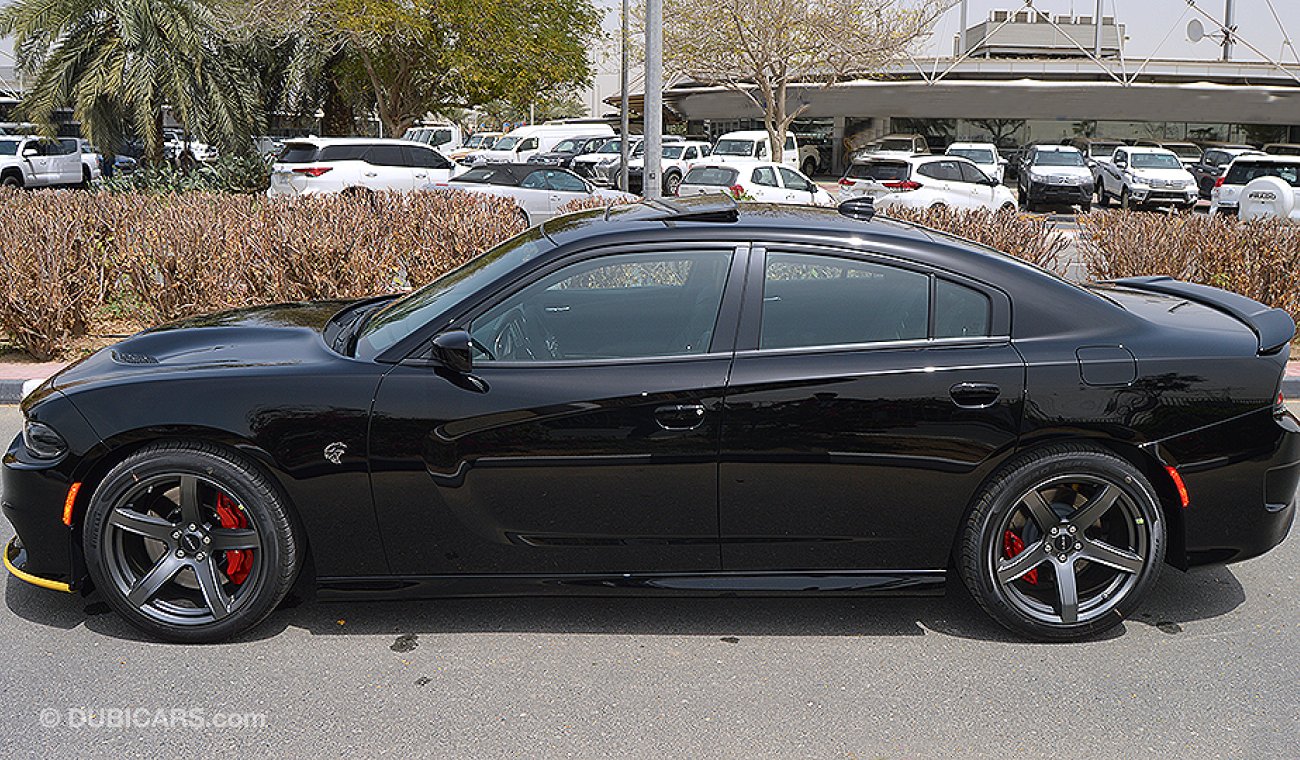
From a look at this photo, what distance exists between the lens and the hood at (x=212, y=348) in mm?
4254

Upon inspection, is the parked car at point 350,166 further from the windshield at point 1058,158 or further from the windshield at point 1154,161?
the windshield at point 1154,161

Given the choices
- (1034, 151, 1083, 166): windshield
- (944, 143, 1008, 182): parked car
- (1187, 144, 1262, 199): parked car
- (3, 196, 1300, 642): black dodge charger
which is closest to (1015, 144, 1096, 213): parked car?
(1034, 151, 1083, 166): windshield

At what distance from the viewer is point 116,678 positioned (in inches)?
155

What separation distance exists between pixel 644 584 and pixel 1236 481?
2.10 m

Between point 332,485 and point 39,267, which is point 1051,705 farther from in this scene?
point 39,267

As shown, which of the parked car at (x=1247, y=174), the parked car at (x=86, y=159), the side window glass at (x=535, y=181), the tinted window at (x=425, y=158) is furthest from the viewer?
the parked car at (x=86, y=159)

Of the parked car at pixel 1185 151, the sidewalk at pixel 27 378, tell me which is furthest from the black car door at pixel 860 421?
the parked car at pixel 1185 151

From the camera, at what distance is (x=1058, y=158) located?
3098 cm

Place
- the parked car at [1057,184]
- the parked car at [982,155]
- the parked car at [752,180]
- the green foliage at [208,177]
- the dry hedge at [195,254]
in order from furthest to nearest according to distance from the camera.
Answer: the parked car at [982,155], the parked car at [1057,184], the parked car at [752,180], the green foliage at [208,177], the dry hedge at [195,254]

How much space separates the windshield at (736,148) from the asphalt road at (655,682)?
31362 millimetres

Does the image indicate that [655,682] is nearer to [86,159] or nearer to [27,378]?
[27,378]

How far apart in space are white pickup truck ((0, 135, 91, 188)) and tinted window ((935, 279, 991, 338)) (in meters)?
30.5

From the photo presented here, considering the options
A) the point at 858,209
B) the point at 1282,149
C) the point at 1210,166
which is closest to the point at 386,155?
the point at 858,209

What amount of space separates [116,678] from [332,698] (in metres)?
0.74
